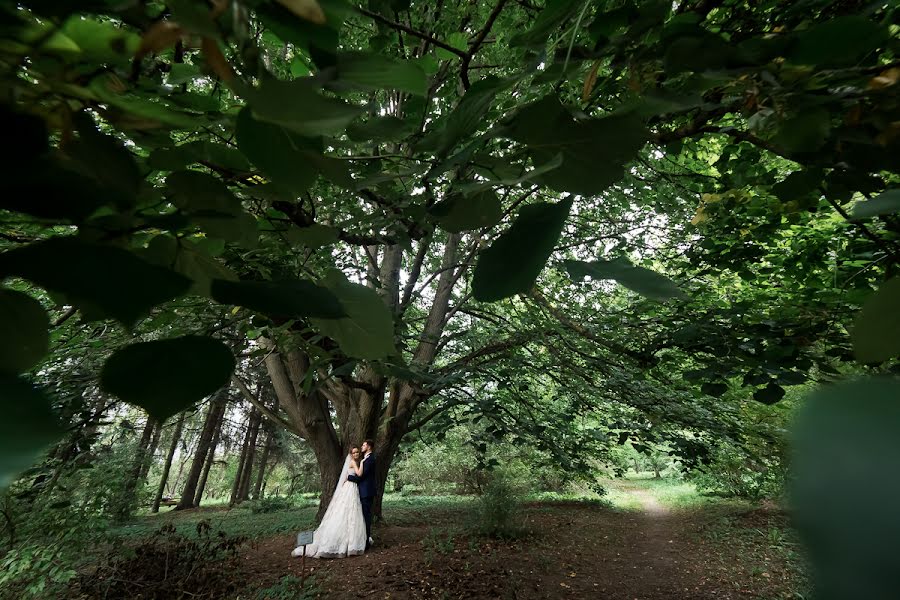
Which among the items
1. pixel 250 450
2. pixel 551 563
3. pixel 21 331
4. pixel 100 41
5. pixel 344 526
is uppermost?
pixel 250 450

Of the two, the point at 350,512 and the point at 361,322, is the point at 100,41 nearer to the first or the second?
the point at 361,322

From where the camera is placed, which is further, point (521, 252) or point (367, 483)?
point (367, 483)

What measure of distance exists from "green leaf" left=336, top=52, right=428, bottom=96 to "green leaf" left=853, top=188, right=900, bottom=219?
1.40 feet

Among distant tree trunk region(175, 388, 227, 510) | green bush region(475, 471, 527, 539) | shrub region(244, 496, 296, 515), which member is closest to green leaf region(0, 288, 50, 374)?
green bush region(475, 471, 527, 539)

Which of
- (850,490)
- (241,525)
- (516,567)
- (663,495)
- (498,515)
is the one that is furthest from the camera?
(663,495)

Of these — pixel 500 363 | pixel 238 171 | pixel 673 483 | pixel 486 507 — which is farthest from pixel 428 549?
pixel 673 483

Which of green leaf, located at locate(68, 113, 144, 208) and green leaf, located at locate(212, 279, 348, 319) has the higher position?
green leaf, located at locate(68, 113, 144, 208)

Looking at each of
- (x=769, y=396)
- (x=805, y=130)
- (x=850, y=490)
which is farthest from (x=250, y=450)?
(x=850, y=490)

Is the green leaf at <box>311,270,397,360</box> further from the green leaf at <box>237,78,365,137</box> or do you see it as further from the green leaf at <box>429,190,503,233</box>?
the green leaf at <box>237,78,365,137</box>

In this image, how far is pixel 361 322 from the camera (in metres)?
0.64

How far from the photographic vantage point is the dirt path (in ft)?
18.2

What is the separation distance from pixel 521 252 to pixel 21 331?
460 millimetres

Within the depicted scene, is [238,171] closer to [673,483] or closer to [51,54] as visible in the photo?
[51,54]

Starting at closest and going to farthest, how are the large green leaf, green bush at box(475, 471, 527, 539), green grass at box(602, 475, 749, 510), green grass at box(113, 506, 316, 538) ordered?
the large green leaf → green bush at box(475, 471, 527, 539) → green grass at box(113, 506, 316, 538) → green grass at box(602, 475, 749, 510)
